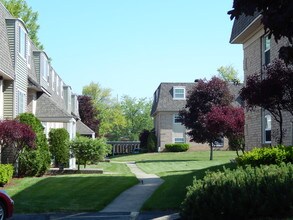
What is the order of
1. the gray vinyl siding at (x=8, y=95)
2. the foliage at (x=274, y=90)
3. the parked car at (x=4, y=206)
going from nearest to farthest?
the parked car at (x=4, y=206), the foliage at (x=274, y=90), the gray vinyl siding at (x=8, y=95)

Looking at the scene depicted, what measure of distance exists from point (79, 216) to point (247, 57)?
14.8 meters

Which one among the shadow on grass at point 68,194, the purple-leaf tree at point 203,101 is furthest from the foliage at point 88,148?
the purple-leaf tree at point 203,101

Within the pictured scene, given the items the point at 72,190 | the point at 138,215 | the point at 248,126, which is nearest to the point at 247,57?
the point at 248,126

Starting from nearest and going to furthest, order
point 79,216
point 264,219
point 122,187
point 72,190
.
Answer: point 264,219, point 79,216, point 72,190, point 122,187

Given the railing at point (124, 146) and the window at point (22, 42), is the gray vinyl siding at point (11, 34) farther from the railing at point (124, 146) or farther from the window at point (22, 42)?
the railing at point (124, 146)

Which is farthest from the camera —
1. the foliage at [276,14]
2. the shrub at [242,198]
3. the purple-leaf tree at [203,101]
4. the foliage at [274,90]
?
the purple-leaf tree at [203,101]

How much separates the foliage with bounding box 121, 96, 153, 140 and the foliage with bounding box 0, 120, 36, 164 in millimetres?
81916

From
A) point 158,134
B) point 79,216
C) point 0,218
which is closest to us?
point 0,218

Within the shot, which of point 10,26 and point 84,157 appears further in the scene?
point 84,157

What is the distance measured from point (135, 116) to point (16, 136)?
85.1 meters

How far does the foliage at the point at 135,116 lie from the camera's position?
105 m

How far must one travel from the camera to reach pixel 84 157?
2798 cm

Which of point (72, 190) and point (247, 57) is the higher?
point (247, 57)

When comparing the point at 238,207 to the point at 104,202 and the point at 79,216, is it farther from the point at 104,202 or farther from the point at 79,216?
the point at 104,202
